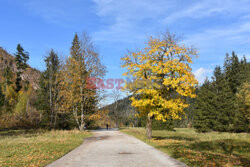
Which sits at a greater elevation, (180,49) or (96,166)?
(180,49)

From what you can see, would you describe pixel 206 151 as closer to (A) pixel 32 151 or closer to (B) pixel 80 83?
(A) pixel 32 151

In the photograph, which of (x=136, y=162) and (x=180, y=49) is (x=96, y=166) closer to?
(x=136, y=162)

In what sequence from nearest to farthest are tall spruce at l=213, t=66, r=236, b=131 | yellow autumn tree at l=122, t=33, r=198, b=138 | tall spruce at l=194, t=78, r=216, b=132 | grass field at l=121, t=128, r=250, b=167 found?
grass field at l=121, t=128, r=250, b=167, yellow autumn tree at l=122, t=33, r=198, b=138, tall spruce at l=194, t=78, r=216, b=132, tall spruce at l=213, t=66, r=236, b=131

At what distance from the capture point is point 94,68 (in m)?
30.1

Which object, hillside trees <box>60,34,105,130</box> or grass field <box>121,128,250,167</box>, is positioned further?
hillside trees <box>60,34,105,130</box>

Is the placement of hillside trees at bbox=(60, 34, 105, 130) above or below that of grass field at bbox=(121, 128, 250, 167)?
above

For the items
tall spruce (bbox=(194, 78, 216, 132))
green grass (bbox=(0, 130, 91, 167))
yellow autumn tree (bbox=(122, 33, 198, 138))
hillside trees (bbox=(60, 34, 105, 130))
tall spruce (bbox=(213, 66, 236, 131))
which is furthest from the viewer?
tall spruce (bbox=(213, 66, 236, 131))

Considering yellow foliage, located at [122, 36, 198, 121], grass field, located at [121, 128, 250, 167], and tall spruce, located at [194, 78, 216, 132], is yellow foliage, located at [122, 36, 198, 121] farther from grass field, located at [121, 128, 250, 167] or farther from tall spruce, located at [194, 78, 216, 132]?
tall spruce, located at [194, 78, 216, 132]

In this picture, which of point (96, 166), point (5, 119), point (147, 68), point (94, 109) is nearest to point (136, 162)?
point (96, 166)

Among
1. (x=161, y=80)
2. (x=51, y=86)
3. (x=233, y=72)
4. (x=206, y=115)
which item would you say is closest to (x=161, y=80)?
(x=161, y=80)

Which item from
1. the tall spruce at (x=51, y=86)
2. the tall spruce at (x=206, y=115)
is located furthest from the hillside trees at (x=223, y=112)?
the tall spruce at (x=51, y=86)

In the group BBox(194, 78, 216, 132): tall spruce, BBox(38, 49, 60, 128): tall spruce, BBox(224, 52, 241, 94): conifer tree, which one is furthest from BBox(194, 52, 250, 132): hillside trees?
BBox(38, 49, 60, 128): tall spruce

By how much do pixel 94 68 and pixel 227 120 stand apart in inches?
1470

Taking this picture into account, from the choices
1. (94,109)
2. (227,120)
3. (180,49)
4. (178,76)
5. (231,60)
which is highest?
(231,60)
